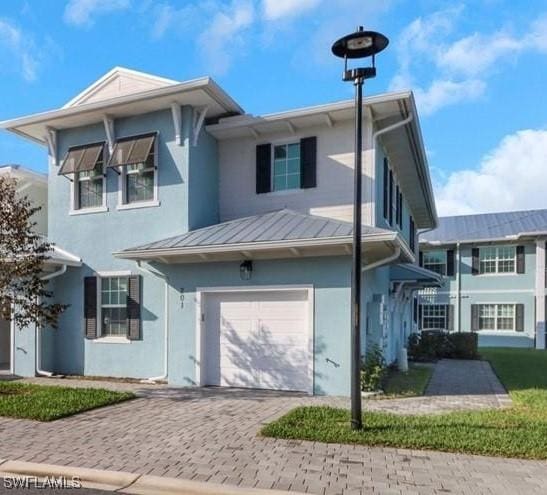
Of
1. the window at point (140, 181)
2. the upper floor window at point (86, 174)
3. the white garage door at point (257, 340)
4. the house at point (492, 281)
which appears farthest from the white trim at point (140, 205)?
the house at point (492, 281)

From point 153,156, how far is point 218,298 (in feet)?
13.1

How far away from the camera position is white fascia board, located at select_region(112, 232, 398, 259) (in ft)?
28.4

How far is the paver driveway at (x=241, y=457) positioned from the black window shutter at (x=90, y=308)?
445 cm

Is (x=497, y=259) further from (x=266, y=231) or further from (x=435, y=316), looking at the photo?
(x=266, y=231)

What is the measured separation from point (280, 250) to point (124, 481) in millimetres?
5491

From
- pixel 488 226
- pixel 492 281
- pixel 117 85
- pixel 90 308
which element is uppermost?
pixel 117 85

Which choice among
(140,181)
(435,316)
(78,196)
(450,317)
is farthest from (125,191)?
(450,317)

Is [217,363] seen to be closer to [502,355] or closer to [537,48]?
[537,48]

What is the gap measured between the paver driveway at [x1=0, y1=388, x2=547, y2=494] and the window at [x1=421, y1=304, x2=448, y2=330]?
812 inches

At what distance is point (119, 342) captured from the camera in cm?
1166

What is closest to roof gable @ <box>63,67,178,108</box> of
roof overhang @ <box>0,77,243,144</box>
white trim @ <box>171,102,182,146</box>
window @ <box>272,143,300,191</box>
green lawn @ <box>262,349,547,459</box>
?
roof overhang @ <box>0,77,243,144</box>

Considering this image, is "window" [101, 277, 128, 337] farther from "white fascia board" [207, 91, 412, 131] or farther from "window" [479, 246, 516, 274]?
"window" [479, 246, 516, 274]

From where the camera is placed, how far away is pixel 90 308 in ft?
39.4

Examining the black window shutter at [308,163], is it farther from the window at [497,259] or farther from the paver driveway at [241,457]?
the window at [497,259]
